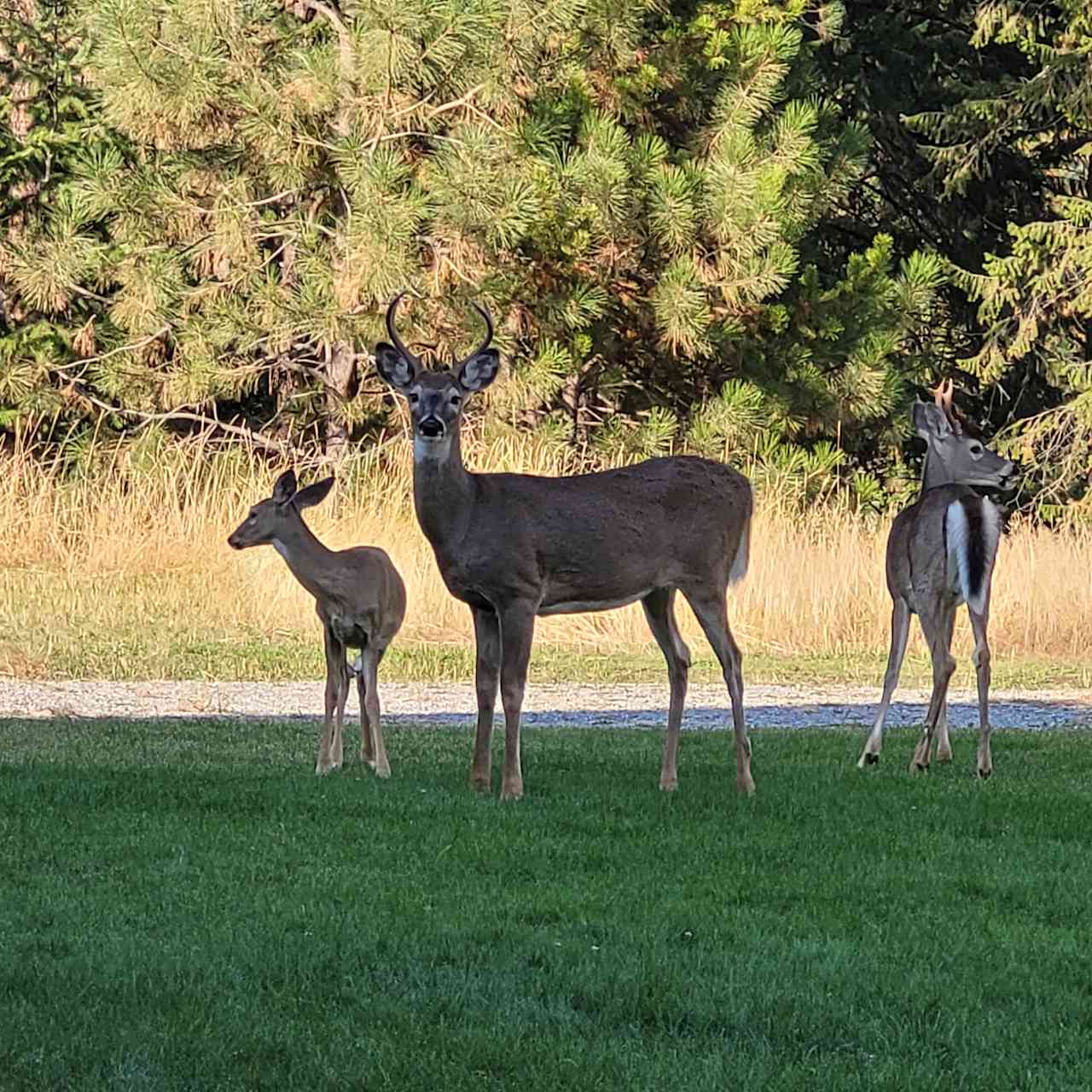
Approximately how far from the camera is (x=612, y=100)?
84.6 ft

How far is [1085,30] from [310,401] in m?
11.0

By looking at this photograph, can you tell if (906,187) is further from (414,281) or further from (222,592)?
(222,592)

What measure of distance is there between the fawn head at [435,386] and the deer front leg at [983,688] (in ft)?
9.15

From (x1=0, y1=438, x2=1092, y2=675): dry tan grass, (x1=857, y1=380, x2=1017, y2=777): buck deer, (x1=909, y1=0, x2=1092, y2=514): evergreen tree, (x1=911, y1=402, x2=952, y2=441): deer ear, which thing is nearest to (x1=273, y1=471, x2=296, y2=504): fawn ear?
(x1=857, y1=380, x2=1017, y2=777): buck deer

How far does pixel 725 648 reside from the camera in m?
10.1

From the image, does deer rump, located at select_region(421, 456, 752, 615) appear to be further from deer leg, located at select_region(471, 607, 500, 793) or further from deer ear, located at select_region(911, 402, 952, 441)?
deer ear, located at select_region(911, 402, 952, 441)

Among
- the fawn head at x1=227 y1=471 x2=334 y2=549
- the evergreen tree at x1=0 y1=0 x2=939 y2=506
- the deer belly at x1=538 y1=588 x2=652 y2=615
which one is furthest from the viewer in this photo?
the evergreen tree at x1=0 y1=0 x2=939 y2=506

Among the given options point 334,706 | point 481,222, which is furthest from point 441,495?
point 481,222

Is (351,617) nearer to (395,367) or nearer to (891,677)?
(395,367)

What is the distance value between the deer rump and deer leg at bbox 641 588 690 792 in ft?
1.12

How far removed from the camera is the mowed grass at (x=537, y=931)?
5.45 meters

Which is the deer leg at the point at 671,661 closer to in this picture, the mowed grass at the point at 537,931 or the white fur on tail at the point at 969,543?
the mowed grass at the point at 537,931

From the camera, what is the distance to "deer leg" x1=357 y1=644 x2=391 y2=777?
10.1 metres

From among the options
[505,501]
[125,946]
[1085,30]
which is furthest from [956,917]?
[1085,30]
